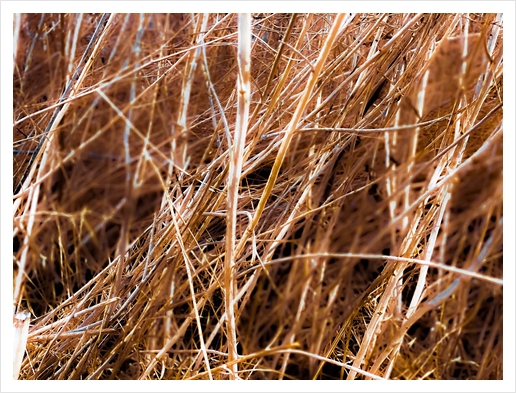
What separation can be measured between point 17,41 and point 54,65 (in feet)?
0.21

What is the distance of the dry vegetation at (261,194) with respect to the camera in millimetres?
668

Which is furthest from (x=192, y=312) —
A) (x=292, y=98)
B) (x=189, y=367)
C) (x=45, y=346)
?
(x=292, y=98)

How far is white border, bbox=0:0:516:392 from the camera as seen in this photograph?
26.1 inches

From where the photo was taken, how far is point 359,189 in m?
0.67

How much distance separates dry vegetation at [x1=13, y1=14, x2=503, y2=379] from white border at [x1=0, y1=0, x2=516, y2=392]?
0.01 meters

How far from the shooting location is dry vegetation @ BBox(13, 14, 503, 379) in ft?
2.19

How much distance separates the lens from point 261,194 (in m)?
0.69
